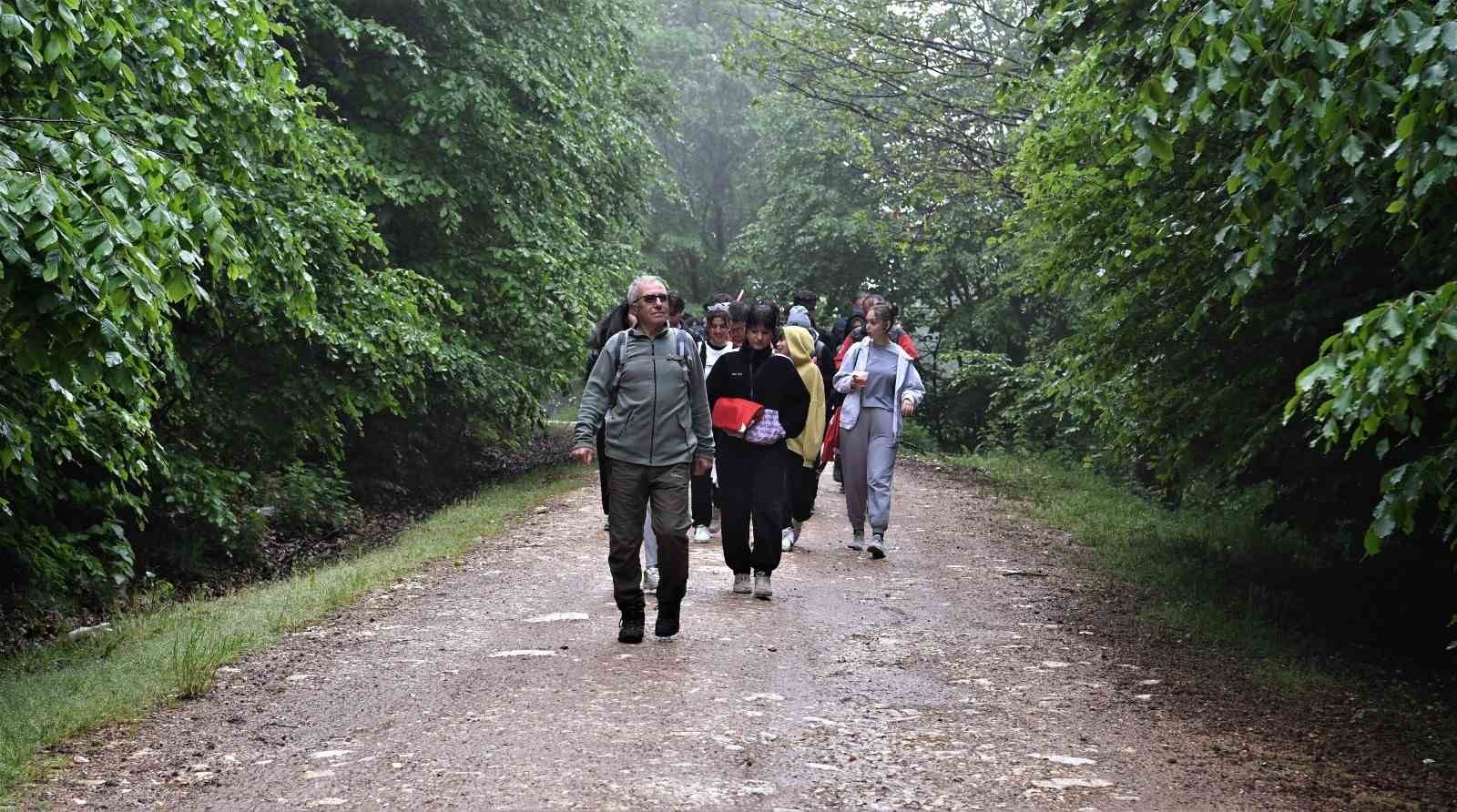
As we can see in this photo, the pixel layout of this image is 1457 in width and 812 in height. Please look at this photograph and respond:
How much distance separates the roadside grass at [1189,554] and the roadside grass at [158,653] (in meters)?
5.99

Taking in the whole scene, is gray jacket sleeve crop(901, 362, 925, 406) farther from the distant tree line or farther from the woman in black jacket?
the woman in black jacket

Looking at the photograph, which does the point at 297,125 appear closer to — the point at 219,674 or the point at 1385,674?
the point at 219,674

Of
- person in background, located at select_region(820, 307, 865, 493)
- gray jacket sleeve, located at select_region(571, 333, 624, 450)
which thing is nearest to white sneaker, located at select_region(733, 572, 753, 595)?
gray jacket sleeve, located at select_region(571, 333, 624, 450)

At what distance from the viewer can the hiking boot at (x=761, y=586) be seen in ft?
33.2

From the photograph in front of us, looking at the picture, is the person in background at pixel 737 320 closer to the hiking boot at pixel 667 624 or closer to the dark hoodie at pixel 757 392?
the dark hoodie at pixel 757 392

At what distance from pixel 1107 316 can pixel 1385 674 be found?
12.9 feet

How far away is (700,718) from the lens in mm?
6797

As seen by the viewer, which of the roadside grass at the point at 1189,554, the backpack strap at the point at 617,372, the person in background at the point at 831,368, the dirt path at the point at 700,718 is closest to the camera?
the dirt path at the point at 700,718

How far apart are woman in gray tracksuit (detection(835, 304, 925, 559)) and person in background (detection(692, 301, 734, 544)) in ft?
3.88

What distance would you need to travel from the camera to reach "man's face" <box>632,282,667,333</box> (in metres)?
8.30

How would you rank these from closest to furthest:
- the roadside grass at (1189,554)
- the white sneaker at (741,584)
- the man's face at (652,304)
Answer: the man's face at (652,304), the roadside grass at (1189,554), the white sneaker at (741,584)

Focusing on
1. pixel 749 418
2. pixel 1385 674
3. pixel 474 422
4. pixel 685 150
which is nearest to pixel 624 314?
pixel 749 418

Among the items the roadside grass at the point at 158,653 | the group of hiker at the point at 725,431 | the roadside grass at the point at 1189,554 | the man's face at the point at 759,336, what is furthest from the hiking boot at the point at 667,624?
the roadside grass at the point at 1189,554

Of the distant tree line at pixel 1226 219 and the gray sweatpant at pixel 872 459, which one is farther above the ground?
the distant tree line at pixel 1226 219
